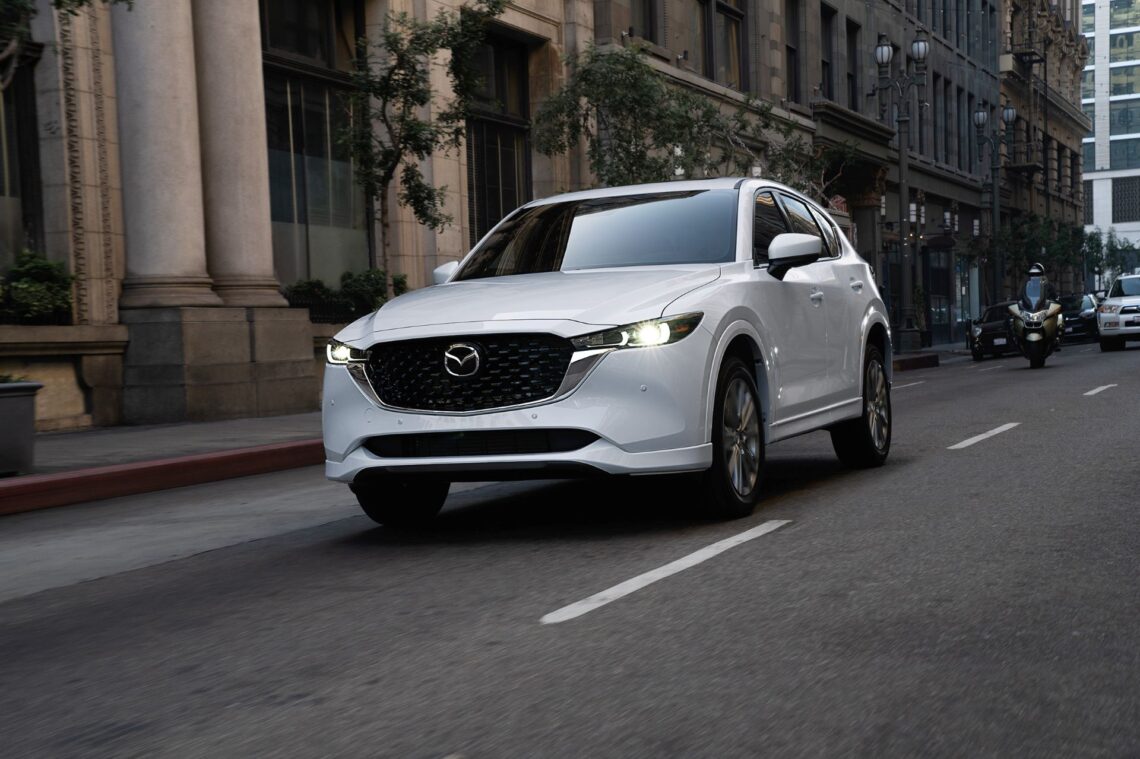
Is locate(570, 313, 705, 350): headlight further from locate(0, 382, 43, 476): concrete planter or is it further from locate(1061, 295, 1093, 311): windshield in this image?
locate(1061, 295, 1093, 311): windshield

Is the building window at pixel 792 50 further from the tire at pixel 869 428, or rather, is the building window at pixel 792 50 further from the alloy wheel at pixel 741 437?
the alloy wheel at pixel 741 437

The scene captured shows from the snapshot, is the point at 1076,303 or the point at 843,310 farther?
the point at 1076,303

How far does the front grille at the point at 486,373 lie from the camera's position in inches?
257

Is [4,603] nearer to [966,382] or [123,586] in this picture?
[123,586]

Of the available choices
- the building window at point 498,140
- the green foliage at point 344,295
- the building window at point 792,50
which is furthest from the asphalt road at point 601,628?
the building window at point 792,50

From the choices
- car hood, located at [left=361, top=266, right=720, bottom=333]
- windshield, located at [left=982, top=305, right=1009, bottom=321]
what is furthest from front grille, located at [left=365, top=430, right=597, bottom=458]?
windshield, located at [left=982, top=305, right=1009, bottom=321]

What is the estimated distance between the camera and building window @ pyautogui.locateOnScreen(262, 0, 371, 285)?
1928 centimetres

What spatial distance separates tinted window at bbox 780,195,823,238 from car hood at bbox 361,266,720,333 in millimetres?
1639

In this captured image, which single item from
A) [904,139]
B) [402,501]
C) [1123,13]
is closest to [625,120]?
[904,139]

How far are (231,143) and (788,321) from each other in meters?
10.9

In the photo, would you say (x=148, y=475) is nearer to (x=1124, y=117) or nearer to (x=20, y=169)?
(x=20, y=169)

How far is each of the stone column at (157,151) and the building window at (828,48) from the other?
27.5 m

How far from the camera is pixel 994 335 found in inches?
1371

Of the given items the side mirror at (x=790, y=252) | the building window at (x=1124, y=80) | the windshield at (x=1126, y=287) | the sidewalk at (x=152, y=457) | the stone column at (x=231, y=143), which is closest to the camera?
the side mirror at (x=790, y=252)
